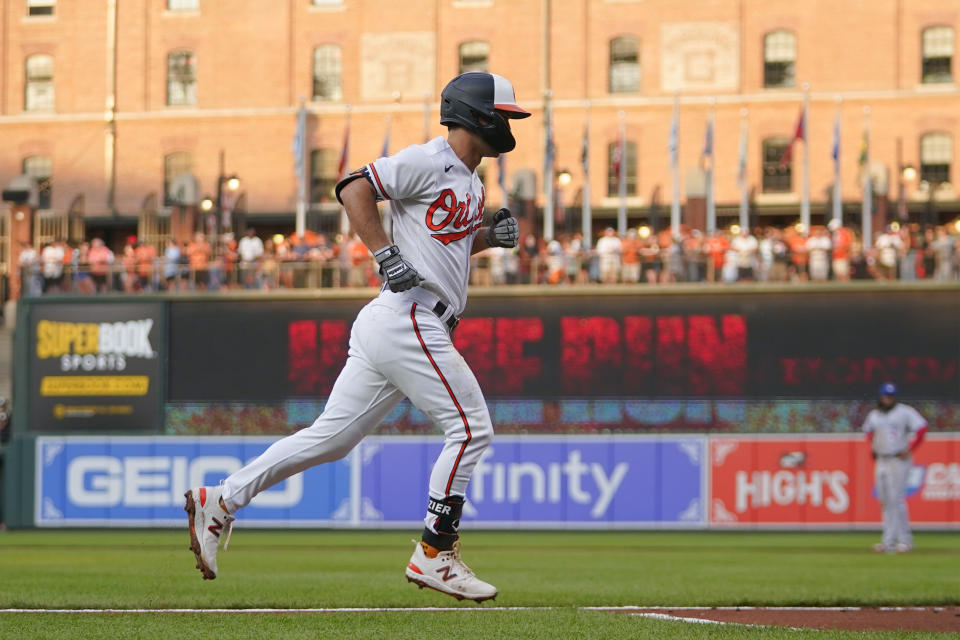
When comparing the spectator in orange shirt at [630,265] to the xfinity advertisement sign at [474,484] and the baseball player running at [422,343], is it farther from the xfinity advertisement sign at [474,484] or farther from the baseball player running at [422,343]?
the baseball player running at [422,343]

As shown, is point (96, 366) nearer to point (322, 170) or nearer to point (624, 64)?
point (322, 170)

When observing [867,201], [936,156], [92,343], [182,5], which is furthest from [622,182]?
[92,343]

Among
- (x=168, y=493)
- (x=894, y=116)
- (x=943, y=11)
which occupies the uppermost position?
(x=943, y=11)

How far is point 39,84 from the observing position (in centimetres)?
4878

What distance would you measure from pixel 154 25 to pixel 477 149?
4085 cm

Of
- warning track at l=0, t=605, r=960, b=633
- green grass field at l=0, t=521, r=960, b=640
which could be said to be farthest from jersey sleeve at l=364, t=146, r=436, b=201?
warning track at l=0, t=605, r=960, b=633

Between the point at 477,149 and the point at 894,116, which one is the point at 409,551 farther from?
the point at 894,116

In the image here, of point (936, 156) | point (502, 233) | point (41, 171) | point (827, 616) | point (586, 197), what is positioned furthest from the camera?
point (41, 171)

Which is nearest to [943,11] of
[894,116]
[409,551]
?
[894,116]

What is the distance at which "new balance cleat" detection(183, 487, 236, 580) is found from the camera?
25.6ft

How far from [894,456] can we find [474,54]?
1126 inches

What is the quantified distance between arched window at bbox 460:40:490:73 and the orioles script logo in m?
Result: 39.4

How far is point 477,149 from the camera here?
26.1 feet

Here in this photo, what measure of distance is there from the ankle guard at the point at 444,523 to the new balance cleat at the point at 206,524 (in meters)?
1.02
